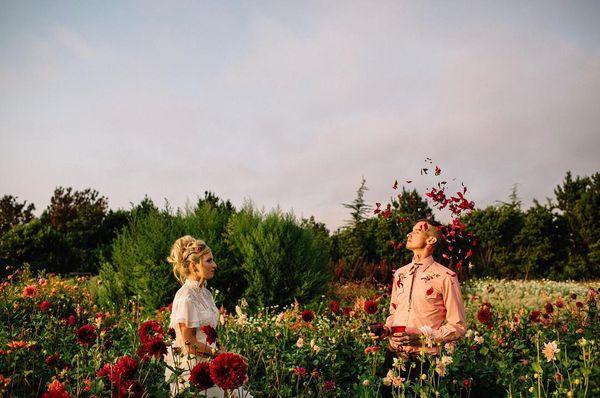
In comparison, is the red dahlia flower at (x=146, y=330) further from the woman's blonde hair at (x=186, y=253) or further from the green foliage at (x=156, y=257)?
the green foliage at (x=156, y=257)

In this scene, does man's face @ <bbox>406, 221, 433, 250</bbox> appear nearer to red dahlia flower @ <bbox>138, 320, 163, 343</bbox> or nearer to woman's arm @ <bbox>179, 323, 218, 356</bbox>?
woman's arm @ <bbox>179, 323, 218, 356</bbox>

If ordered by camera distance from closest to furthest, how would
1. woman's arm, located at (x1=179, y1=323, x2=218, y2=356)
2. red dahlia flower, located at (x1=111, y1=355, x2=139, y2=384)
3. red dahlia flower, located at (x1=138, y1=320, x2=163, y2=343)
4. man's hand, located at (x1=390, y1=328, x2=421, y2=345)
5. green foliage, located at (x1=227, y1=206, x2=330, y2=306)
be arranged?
red dahlia flower, located at (x1=111, y1=355, x2=139, y2=384)
red dahlia flower, located at (x1=138, y1=320, x2=163, y2=343)
man's hand, located at (x1=390, y1=328, x2=421, y2=345)
woman's arm, located at (x1=179, y1=323, x2=218, y2=356)
green foliage, located at (x1=227, y1=206, x2=330, y2=306)

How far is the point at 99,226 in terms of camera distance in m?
20.2

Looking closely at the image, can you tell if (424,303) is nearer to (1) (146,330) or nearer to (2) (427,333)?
(2) (427,333)

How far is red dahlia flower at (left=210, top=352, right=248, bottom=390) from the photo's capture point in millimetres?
2213

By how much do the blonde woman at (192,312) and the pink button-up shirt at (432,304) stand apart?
3.94 feet

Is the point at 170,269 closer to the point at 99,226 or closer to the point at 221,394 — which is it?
the point at 221,394

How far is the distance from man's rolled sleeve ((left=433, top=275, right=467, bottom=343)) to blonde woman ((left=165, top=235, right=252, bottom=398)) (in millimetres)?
1346

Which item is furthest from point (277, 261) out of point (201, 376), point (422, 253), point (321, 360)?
→ point (201, 376)

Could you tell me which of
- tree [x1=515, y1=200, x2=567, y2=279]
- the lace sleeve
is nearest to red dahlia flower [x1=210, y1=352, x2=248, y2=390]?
the lace sleeve

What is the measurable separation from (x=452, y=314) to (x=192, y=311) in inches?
67.4

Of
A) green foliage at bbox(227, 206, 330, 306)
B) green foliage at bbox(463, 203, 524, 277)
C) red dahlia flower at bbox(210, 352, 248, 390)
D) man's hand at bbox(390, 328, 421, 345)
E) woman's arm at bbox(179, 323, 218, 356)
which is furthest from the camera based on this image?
green foliage at bbox(463, 203, 524, 277)

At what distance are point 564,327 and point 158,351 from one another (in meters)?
4.60

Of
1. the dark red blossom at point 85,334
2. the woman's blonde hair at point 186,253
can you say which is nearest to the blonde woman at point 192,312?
the woman's blonde hair at point 186,253
